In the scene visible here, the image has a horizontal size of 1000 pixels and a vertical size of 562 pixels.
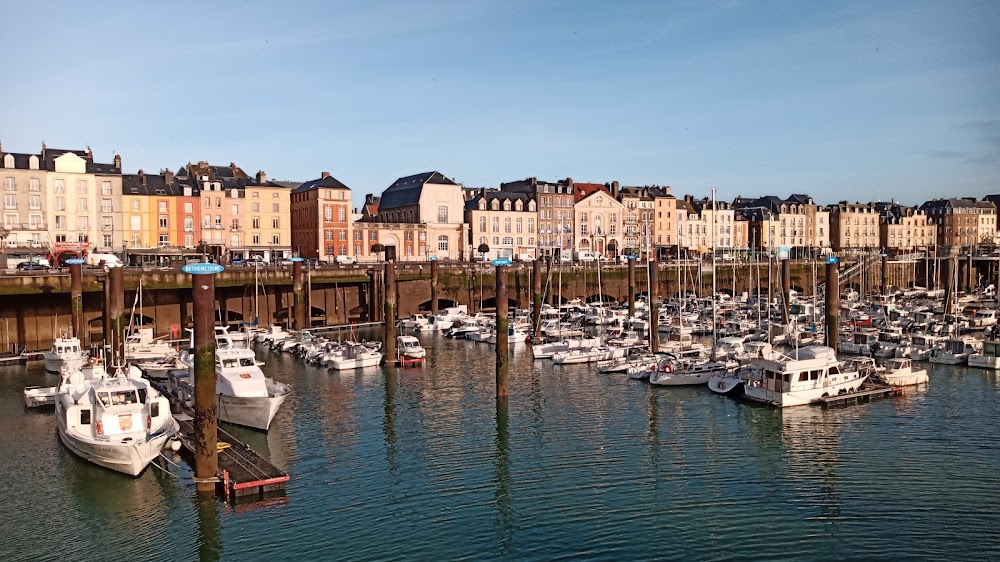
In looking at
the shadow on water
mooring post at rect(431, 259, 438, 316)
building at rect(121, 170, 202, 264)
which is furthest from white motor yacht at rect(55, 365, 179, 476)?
building at rect(121, 170, 202, 264)

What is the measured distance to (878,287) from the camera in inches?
4343

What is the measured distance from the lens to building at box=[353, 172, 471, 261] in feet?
348

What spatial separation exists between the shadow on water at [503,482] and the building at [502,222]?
3022 inches

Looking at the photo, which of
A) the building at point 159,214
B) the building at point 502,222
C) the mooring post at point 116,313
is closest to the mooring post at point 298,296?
the mooring post at point 116,313

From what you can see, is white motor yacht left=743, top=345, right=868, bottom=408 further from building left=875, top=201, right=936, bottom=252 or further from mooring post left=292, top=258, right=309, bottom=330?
building left=875, top=201, right=936, bottom=252

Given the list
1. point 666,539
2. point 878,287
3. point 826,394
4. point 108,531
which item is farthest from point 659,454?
point 878,287

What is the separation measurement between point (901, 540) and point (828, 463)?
7968 mm

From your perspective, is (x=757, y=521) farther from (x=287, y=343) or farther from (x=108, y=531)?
(x=287, y=343)

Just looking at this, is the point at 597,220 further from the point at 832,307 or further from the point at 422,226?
the point at 832,307

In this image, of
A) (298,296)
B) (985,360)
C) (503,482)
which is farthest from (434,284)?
(503,482)

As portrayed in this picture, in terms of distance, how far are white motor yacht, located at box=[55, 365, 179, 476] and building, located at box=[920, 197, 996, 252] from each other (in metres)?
170

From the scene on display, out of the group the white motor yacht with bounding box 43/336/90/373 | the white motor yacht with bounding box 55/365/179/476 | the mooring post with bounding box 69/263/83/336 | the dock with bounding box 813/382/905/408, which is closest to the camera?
the white motor yacht with bounding box 55/365/179/476

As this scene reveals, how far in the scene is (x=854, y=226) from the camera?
536ft

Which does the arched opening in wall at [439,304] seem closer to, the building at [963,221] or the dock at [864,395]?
the dock at [864,395]
